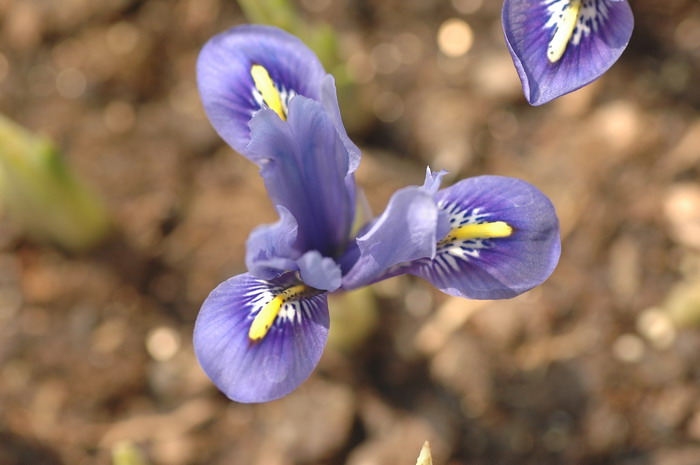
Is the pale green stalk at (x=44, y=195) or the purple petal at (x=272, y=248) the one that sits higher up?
the purple petal at (x=272, y=248)

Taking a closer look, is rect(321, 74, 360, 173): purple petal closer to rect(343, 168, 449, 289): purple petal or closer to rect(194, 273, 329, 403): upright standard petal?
rect(343, 168, 449, 289): purple petal

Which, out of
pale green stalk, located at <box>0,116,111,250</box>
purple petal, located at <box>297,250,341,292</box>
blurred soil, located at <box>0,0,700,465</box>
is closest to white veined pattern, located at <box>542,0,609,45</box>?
purple petal, located at <box>297,250,341,292</box>

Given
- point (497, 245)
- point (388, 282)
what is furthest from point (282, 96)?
point (388, 282)

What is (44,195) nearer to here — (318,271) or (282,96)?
(282,96)

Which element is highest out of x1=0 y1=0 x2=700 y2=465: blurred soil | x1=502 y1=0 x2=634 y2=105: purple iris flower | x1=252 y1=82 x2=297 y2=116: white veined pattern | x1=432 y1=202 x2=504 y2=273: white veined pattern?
x1=502 y1=0 x2=634 y2=105: purple iris flower

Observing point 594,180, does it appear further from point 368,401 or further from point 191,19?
point 191,19

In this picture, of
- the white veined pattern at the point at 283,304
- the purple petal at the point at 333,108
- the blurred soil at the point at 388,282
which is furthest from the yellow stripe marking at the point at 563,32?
the blurred soil at the point at 388,282

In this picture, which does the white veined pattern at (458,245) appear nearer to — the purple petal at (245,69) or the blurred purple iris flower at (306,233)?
the blurred purple iris flower at (306,233)
